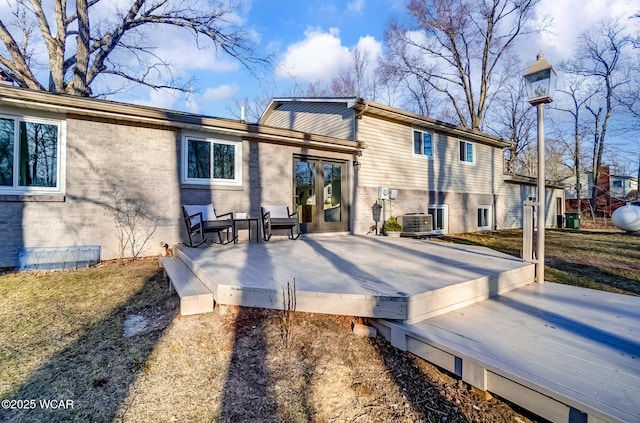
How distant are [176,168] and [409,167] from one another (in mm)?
6668

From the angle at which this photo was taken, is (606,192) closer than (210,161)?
No

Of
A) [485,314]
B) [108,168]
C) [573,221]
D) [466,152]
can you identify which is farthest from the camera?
[573,221]

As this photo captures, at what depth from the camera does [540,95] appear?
154 inches

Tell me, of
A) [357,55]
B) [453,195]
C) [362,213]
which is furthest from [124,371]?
[357,55]

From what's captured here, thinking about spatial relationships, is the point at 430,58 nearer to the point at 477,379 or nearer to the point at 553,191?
the point at 553,191

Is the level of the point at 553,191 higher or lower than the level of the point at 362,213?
higher

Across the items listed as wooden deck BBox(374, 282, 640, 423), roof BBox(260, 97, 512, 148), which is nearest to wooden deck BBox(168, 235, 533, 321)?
wooden deck BBox(374, 282, 640, 423)

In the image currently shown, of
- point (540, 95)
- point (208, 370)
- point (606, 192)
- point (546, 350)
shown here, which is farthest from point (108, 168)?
point (606, 192)

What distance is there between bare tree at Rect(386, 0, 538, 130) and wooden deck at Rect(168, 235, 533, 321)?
16.3 metres

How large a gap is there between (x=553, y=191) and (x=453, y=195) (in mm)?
8953

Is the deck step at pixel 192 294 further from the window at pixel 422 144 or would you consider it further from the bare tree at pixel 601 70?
the bare tree at pixel 601 70

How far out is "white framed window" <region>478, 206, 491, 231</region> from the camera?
12.3 metres

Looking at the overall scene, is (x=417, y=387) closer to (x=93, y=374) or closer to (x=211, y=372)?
(x=211, y=372)

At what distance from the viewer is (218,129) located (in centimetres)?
604
